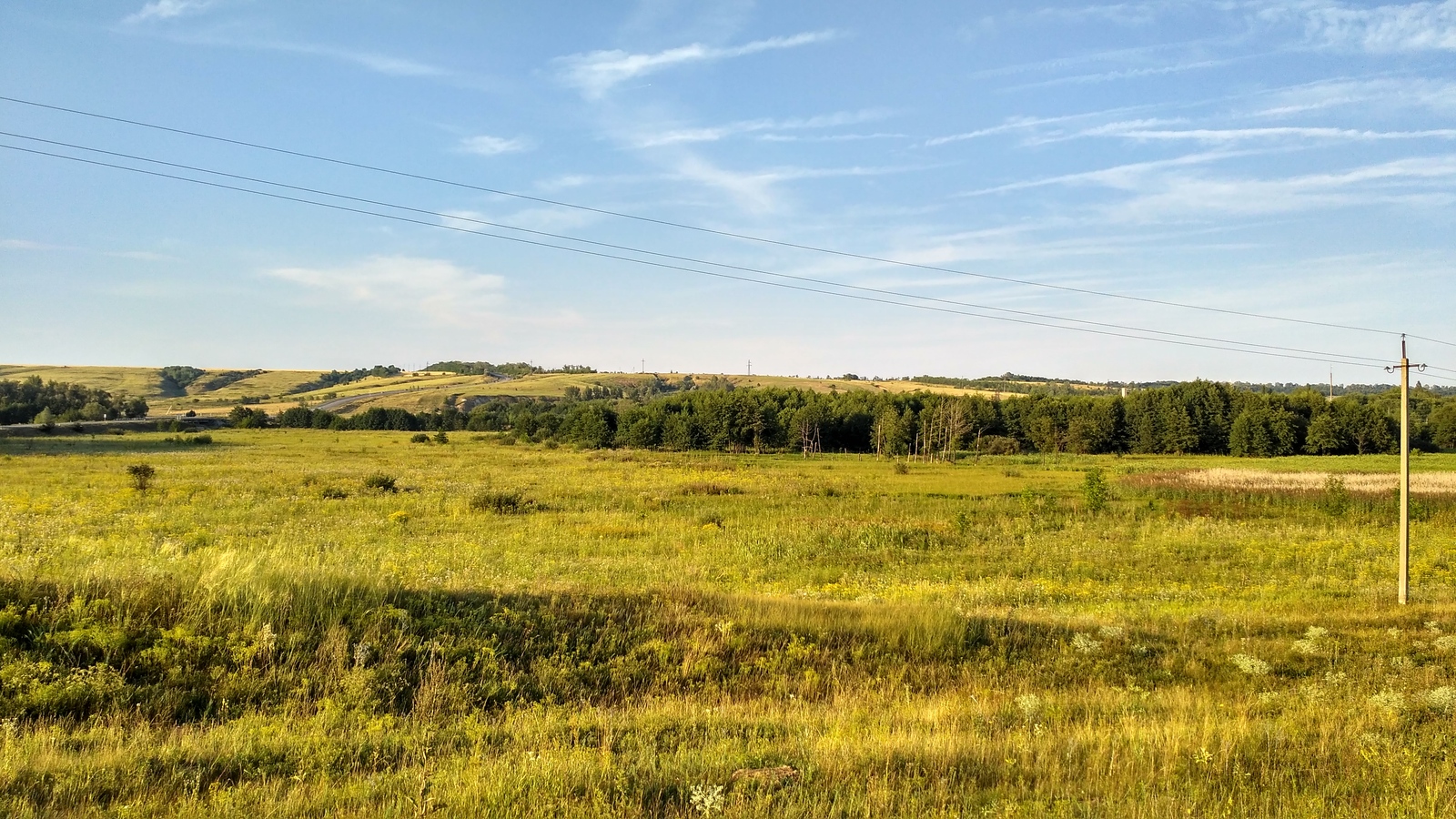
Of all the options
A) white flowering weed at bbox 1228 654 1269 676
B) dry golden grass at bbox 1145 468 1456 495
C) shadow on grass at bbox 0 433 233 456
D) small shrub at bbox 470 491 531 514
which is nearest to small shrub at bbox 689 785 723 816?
white flowering weed at bbox 1228 654 1269 676

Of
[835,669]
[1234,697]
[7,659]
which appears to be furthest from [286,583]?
[1234,697]

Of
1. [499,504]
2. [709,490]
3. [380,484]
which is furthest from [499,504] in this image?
[709,490]

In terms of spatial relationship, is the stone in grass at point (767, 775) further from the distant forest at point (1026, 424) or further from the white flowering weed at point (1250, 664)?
the distant forest at point (1026, 424)

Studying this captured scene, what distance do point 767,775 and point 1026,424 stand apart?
123089 millimetres

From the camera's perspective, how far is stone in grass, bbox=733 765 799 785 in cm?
582

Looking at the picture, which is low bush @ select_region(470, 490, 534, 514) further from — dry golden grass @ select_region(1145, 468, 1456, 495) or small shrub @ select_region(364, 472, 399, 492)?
dry golden grass @ select_region(1145, 468, 1456, 495)

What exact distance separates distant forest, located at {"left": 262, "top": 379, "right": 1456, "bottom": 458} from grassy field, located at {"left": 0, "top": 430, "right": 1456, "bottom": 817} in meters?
79.4

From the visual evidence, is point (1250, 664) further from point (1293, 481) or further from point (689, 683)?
point (1293, 481)

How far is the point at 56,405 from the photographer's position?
121062 millimetres

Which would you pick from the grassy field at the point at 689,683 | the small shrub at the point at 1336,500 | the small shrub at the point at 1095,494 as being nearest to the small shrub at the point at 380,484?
the grassy field at the point at 689,683

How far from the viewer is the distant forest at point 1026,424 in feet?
331

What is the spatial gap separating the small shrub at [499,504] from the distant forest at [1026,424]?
67.8m

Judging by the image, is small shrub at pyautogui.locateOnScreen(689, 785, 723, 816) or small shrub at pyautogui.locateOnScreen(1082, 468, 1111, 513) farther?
small shrub at pyautogui.locateOnScreen(1082, 468, 1111, 513)

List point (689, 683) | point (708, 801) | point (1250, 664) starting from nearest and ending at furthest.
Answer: point (708, 801), point (689, 683), point (1250, 664)
